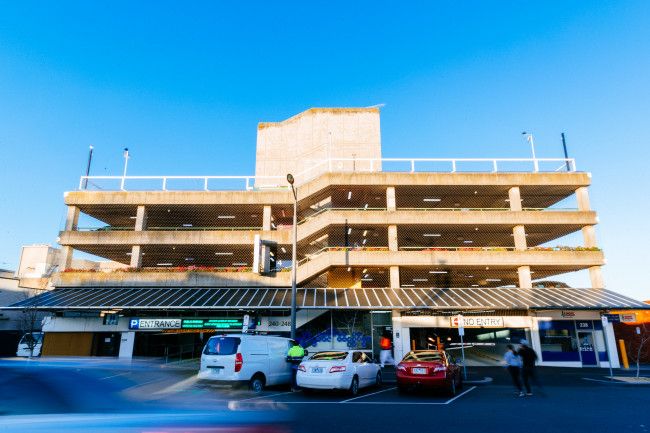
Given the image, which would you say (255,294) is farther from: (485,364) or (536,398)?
(536,398)

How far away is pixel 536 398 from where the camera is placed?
12.7 m

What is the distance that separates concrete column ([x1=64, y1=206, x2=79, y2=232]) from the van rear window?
23.1 metres

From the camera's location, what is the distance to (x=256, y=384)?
43.3 feet

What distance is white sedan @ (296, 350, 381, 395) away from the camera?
41.6ft

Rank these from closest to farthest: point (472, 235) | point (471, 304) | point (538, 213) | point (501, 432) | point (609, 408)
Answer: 1. point (501, 432)
2. point (609, 408)
3. point (471, 304)
4. point (538, 213)
5. point (472, 235)

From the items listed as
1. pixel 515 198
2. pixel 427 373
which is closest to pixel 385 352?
pixel 427 373

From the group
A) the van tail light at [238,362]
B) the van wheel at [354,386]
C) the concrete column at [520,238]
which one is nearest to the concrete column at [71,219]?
the van tail light at [238,362]

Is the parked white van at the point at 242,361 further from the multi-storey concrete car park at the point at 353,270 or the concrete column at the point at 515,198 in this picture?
the concrete column at the point at 515,198

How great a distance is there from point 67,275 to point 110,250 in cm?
408

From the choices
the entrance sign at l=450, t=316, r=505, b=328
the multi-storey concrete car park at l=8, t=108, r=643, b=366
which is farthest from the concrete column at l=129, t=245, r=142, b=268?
the entrance sign at l=450, t=316, r=505, b=328

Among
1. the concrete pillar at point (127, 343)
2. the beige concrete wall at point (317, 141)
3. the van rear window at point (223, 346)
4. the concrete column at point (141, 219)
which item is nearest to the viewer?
the van rear window at point (223, 346)

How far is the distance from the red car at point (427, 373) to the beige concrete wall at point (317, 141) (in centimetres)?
2456

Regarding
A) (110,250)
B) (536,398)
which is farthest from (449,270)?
(110,250)

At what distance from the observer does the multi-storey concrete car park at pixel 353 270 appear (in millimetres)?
25312
